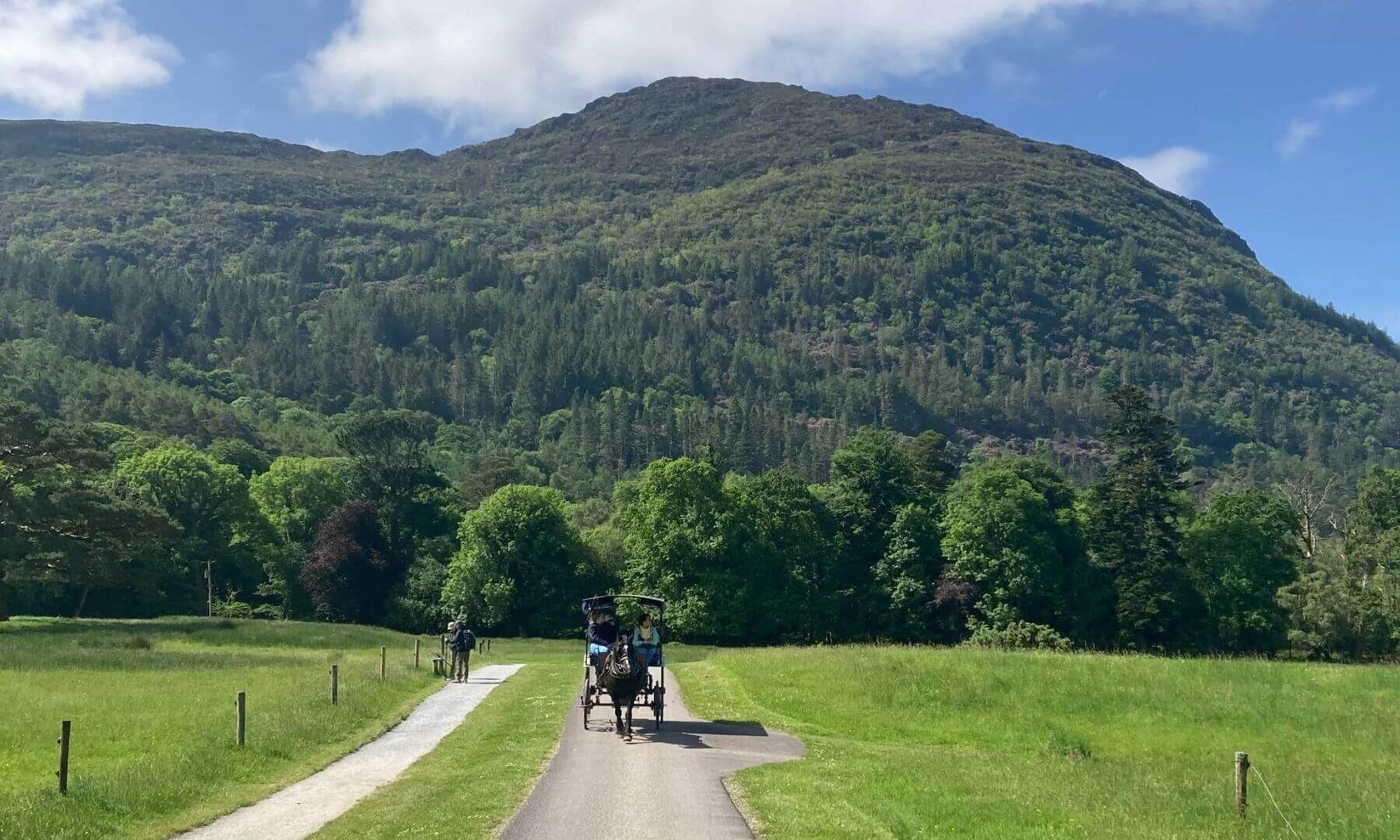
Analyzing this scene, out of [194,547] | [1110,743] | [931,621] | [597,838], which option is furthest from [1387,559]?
[194,547]

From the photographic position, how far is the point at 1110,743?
35406mm

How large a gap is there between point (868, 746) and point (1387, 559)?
6794 centimetres

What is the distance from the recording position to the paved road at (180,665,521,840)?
18.9 m

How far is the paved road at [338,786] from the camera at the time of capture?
18.9 meters

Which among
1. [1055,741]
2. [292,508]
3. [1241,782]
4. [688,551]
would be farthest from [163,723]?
[292,508]

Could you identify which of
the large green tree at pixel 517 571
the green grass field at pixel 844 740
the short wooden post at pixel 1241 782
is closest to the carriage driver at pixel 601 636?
the green grass field at pixel 844 740

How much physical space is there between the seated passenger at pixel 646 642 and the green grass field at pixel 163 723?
7283 millimetres

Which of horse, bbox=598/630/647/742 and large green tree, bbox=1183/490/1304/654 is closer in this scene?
horse, bbox=598/630/647/742

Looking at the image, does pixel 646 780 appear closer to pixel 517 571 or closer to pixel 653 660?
pixel 653 660

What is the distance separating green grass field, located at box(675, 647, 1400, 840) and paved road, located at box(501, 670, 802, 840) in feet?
2.70

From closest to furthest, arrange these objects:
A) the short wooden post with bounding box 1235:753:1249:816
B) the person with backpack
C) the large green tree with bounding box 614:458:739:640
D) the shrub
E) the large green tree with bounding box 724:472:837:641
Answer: the short wooden post with bounding box 1235:753:1249:816 < the person with backpack < the shrub < the large green tree with bounding box 614:458:739:640 < the large green tree with bounding box 724:472:837:641

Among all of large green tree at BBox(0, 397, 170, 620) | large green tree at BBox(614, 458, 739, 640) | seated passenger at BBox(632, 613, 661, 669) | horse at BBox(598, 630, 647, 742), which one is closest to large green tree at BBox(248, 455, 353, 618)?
large green tree at BBox(0, 397, 170, 620)

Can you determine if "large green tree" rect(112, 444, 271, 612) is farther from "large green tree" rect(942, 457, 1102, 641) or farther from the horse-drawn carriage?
the horse-drawn carriage

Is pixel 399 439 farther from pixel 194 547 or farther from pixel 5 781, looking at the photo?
pixel 5 781
